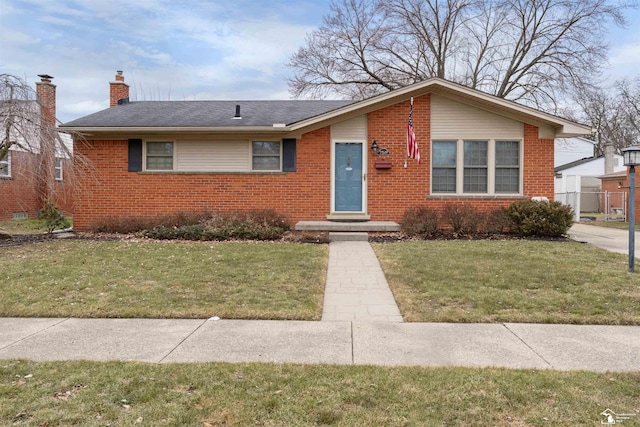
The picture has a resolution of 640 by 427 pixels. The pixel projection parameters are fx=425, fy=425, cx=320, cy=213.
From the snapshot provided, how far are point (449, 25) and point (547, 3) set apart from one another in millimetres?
5603

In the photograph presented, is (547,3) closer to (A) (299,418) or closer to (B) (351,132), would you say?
(B) (351,132)

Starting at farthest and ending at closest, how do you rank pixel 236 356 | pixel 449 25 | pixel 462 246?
pixel 449 25 < pixel 462 246 < pixel 236 356

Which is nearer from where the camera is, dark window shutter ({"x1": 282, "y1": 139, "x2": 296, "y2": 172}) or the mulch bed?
the mulch bed

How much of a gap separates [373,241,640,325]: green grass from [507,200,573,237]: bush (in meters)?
1.58

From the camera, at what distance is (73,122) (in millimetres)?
12898

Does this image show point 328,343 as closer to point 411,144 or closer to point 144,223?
point 411,144

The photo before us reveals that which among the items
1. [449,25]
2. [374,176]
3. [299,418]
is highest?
[449,25]

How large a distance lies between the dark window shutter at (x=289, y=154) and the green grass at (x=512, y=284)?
4.46 m

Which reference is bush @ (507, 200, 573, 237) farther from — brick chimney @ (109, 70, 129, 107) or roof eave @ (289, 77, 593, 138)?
brick chimney @ (109, 70, 129, 107)

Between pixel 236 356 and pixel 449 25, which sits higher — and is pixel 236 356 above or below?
below

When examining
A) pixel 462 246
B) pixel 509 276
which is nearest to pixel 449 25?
→ pixel 462 246

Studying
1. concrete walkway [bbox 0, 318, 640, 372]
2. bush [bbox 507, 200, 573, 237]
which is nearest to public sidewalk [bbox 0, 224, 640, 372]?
concrete walkway [bbox 0, 318, 640, 372]

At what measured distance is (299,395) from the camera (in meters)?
3.04

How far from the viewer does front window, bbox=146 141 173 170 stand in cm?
1309
